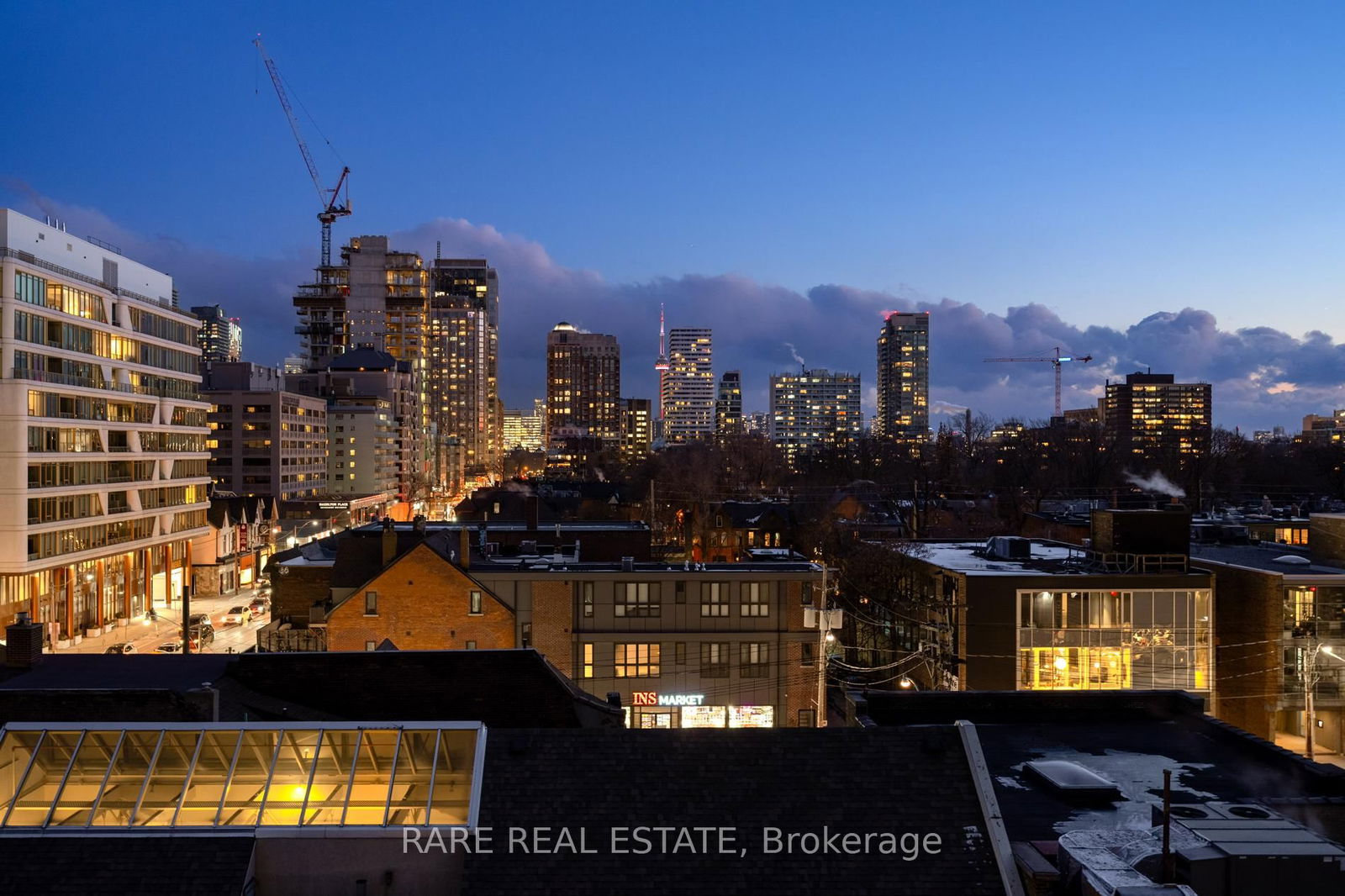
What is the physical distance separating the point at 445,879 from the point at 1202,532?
4712 cm

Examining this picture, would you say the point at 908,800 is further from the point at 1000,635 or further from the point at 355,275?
the point at 355,275

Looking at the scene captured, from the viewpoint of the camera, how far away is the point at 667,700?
118 feet

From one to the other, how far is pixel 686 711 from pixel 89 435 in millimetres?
48929

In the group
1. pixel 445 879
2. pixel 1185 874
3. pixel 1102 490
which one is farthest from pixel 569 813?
pixel 1102 490

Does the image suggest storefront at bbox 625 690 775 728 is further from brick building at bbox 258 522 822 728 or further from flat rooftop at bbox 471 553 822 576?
flat rooftop at bbox 471 553 822 576

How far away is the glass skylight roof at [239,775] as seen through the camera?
13.0 m

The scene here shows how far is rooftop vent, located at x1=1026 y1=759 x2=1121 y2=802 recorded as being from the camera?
15.2 m

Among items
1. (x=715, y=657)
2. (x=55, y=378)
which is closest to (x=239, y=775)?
(x=715, y=657)

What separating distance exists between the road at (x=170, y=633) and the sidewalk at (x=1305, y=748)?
47.8 m

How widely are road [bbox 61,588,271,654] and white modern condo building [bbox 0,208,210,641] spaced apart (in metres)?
1.78

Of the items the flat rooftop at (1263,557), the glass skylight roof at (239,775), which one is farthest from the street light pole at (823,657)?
the flat rooftop at (1263,557)

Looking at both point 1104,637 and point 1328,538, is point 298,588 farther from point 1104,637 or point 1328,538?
point 1328,538

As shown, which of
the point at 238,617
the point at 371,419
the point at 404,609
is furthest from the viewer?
the point at 371,419

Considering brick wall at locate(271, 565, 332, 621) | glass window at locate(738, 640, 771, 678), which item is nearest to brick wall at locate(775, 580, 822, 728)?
glass window at locate(738, 640, 771, 678)
